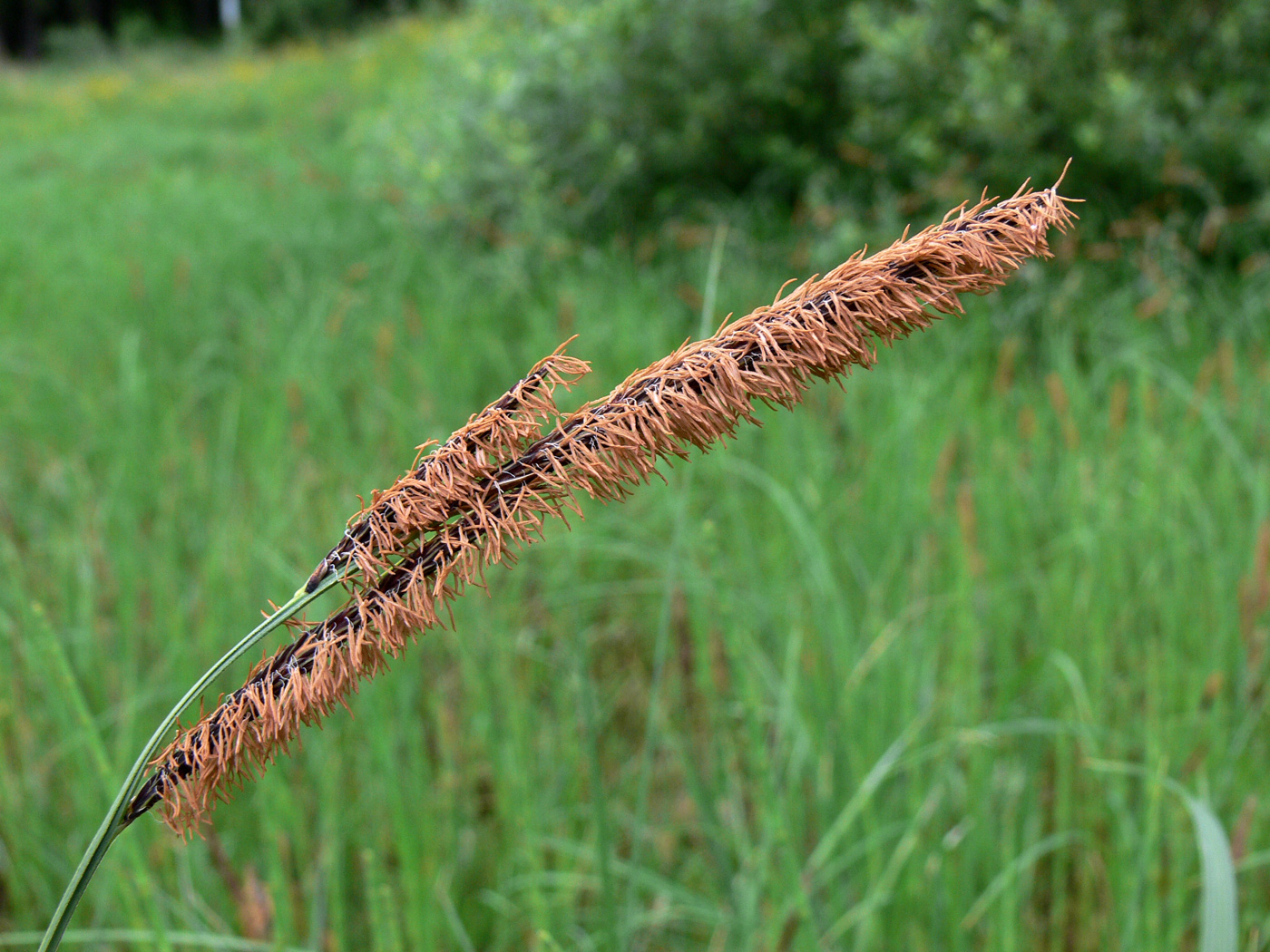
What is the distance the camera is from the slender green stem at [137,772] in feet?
1.43

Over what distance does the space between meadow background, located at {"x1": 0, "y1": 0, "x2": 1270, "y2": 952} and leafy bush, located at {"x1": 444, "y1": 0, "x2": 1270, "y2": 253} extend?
3 centimetres

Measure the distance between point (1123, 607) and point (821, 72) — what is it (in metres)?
4.57

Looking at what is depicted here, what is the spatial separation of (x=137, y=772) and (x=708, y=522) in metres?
0.79

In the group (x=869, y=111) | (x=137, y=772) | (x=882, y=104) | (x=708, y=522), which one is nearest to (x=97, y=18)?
(x=882, y=104)

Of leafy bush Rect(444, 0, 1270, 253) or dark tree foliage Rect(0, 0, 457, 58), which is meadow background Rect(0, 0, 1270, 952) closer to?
leafy bush Rect(444, 0, 1270, 253)

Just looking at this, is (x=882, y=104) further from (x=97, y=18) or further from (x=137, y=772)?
(x=97, y=18)

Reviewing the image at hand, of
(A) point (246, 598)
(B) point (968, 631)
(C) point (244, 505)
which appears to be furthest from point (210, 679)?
(C) point (244, 505)

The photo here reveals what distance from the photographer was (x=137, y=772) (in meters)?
0.47

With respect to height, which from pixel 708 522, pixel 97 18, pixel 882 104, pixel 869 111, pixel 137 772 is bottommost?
pixel 137 772

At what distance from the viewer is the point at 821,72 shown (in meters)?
5.99

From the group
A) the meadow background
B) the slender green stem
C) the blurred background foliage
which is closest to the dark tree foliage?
the blurred background foliage

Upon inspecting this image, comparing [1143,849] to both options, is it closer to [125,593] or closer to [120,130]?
[125,593]

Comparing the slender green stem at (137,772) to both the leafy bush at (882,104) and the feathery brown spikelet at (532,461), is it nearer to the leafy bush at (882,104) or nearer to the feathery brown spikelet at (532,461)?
the feathery brown spikelet at (532,461)

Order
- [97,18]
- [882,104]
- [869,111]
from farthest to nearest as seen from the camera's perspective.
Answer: [97,18], [882,104], [869,111]
